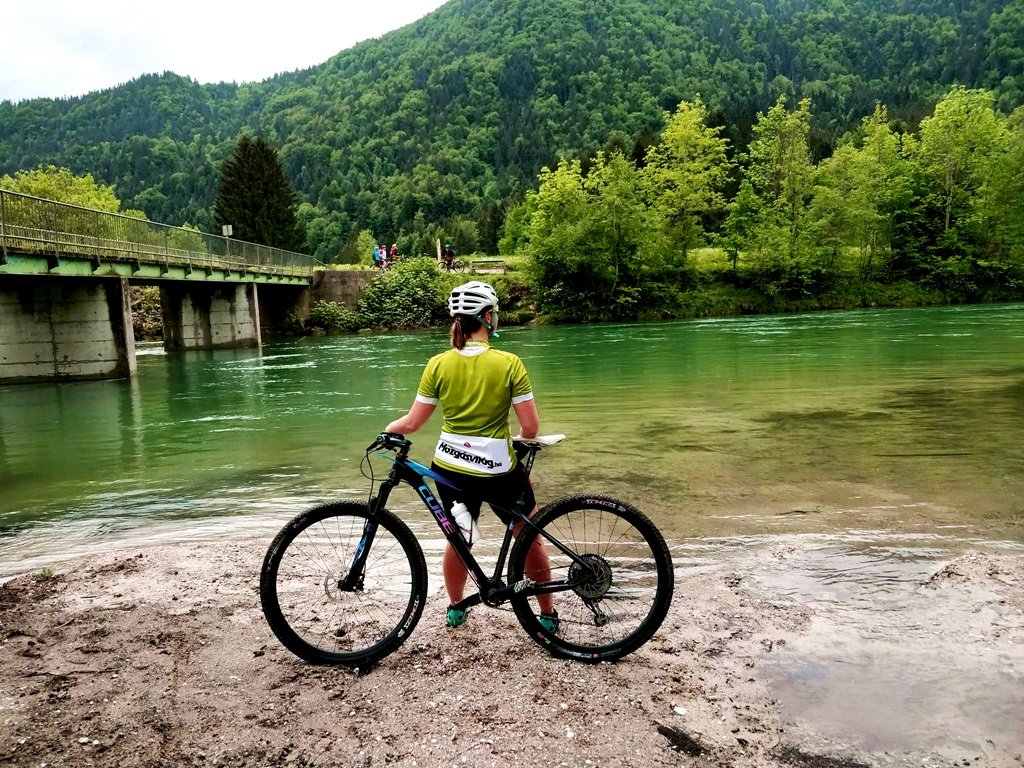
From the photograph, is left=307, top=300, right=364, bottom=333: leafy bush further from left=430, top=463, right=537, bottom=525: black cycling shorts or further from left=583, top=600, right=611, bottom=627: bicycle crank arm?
left=583, top=600, right=611, bottom=627: bicycle crank arm

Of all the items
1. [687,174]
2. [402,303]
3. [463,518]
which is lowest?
[463,518]

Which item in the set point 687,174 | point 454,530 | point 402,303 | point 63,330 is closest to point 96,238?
point 63,330

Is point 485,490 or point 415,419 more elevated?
point 415,419

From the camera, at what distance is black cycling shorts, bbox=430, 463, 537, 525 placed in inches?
184

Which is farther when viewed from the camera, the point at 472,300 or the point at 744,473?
the point at 744,473

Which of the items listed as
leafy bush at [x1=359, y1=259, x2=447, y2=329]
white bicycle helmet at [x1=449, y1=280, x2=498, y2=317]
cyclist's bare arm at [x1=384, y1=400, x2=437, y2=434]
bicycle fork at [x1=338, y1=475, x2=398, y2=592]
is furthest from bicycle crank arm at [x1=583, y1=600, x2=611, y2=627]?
leafy bush at [x1=359, y1=259, x2=447, y2=329]

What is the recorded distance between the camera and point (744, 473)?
9.82 meters

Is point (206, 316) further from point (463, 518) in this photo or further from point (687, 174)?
point (463, 518)

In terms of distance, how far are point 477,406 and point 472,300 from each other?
0.61m

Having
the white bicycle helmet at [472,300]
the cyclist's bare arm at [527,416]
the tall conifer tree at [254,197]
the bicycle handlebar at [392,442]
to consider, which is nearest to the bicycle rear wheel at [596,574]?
the cyclist's bare arm at [527,416]

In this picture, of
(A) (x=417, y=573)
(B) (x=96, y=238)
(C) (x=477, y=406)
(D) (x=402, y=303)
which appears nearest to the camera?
(C) (x=477, y=406)

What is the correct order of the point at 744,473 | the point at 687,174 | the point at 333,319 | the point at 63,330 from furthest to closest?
the point at 687,174 < the point at 333,319 < the point at 63,330 < the point at 744,473

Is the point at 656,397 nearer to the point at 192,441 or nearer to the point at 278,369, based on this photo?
the point at 192,441

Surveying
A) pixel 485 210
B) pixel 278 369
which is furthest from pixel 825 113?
pixel 278 369
